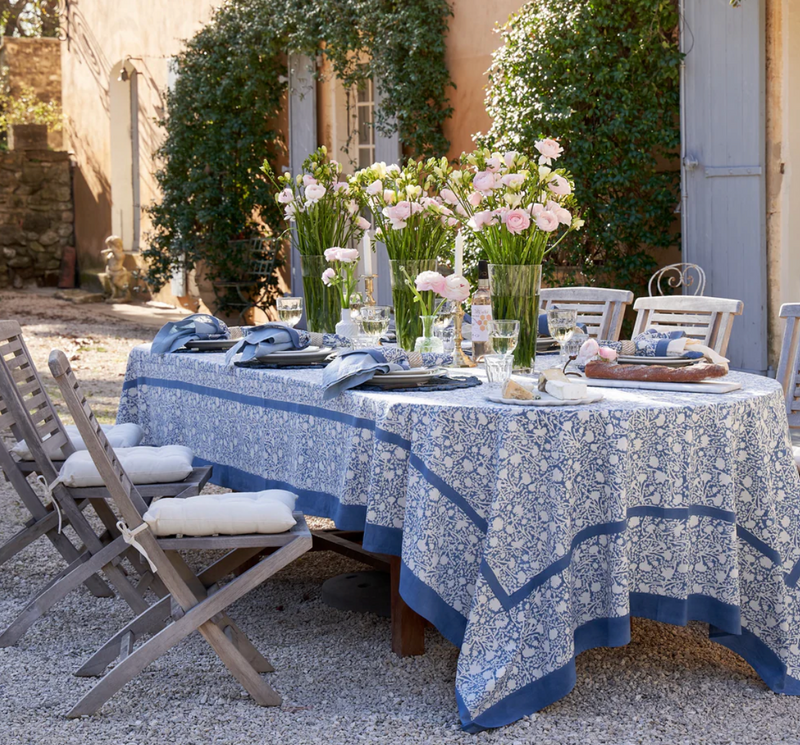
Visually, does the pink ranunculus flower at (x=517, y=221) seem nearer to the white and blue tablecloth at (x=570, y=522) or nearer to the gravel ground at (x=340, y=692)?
the white and blue tablecloth at (x=570, y=522)

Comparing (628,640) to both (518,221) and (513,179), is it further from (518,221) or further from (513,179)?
(513,179)

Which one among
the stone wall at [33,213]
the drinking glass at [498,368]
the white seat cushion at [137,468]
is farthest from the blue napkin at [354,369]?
the stone wall at [33,213]

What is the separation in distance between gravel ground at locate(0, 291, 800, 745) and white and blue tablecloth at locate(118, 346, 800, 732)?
0.41 feet

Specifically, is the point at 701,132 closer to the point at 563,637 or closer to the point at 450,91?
the point at 450,91

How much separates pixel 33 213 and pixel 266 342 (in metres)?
13.8

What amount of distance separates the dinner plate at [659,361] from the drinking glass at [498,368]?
1.31 ft

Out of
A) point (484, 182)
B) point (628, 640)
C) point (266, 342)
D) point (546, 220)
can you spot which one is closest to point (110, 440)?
point (266, 342)

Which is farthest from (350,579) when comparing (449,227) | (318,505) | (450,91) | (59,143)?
(59,143)

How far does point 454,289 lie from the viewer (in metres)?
3.34

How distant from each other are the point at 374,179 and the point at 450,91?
5.07m

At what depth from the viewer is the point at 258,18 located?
9758 millimetres

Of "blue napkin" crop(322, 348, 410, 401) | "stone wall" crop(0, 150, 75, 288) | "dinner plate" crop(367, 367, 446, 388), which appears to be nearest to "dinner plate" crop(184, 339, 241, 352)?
"blue napkin" crop(322, 348, 410, 401)

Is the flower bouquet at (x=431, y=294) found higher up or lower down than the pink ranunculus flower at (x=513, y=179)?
lower down

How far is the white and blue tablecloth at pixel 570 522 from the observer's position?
2598mm
